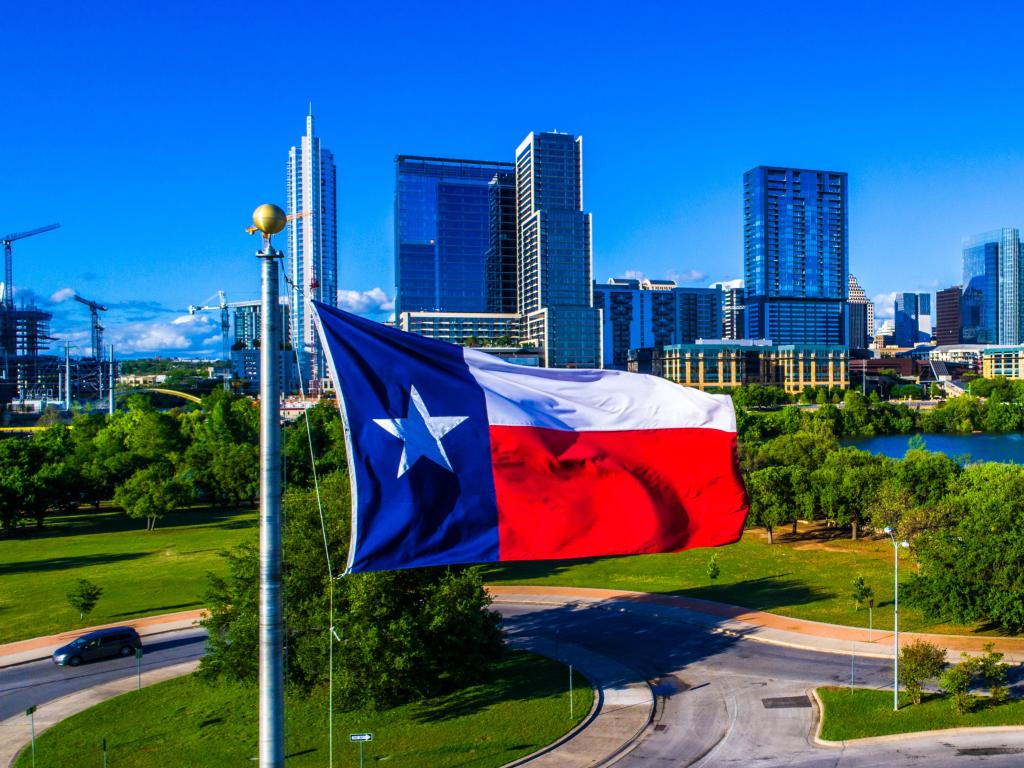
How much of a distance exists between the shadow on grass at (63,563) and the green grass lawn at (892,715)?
48.4 m

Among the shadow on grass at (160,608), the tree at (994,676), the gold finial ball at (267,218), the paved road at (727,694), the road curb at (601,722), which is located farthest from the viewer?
the shadow on grass at (160,608)

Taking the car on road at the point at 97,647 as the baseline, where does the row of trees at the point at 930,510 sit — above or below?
above

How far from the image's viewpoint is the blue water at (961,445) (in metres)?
113

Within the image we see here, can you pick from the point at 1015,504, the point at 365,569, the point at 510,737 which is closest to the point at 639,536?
the point at 365,569

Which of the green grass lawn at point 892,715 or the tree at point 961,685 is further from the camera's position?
the tree at point 961,685

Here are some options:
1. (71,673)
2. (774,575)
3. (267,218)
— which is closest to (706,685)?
(774,575)

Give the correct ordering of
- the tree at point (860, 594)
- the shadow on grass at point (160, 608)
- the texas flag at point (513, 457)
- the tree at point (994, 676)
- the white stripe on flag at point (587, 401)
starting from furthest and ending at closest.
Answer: the shadow on grass at point (160, 608)
the tree at point (860, 594)
the tree at point (994, 676)
the white stripe on flag at point (587, 401)
the texas flag at point (513, 457)

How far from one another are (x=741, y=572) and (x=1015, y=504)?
14937mm

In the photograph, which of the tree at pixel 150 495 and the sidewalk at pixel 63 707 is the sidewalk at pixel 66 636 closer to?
the sidewalk at pixel 63 707

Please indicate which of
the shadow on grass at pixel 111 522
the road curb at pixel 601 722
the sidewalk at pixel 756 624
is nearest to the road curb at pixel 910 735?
the road curb at pixel 601 722

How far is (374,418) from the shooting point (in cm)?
1058

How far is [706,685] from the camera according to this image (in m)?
30.0

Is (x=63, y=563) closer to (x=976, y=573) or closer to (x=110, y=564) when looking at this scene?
(x=110, y=564)

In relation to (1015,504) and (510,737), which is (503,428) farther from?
(1015,504)
